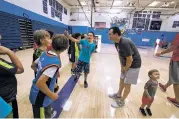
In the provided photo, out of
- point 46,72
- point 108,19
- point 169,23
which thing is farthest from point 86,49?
point 169,23

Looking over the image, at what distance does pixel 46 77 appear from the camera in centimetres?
106

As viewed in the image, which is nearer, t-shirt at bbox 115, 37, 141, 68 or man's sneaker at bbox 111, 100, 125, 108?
t-shirt at bbox 115, 37, 141, 68

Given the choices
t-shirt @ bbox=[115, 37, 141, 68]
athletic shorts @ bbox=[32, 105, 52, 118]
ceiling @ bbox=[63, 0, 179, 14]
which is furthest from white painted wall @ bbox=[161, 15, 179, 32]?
athletic shorts @ bbox=[32, 105, 52, 118]

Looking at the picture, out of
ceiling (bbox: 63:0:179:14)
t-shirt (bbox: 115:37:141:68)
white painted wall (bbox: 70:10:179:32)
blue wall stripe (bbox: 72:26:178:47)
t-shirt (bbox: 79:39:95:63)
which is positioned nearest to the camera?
t-shirt (bbox: 115:37:141:68)

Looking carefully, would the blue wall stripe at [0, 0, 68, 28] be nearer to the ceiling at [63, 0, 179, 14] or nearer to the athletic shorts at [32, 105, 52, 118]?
the ceiling at [63, 0, 179, 14]

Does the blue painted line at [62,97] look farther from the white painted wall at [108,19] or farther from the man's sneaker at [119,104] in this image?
the white painted wall at [108,19]

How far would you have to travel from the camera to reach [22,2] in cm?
729

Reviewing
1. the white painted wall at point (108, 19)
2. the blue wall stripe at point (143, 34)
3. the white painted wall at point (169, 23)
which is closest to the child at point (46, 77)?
the blue wall stripe at point (143, 34)

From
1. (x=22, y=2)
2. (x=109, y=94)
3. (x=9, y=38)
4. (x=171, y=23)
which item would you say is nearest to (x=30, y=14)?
(x=22, y=2)

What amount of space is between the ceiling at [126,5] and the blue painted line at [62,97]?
354 inches

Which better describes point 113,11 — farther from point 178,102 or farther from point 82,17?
point 178,102

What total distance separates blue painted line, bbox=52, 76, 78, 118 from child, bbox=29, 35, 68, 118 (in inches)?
26.0

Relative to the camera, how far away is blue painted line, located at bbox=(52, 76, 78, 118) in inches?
74.9

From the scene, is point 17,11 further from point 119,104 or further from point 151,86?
point 151,86
